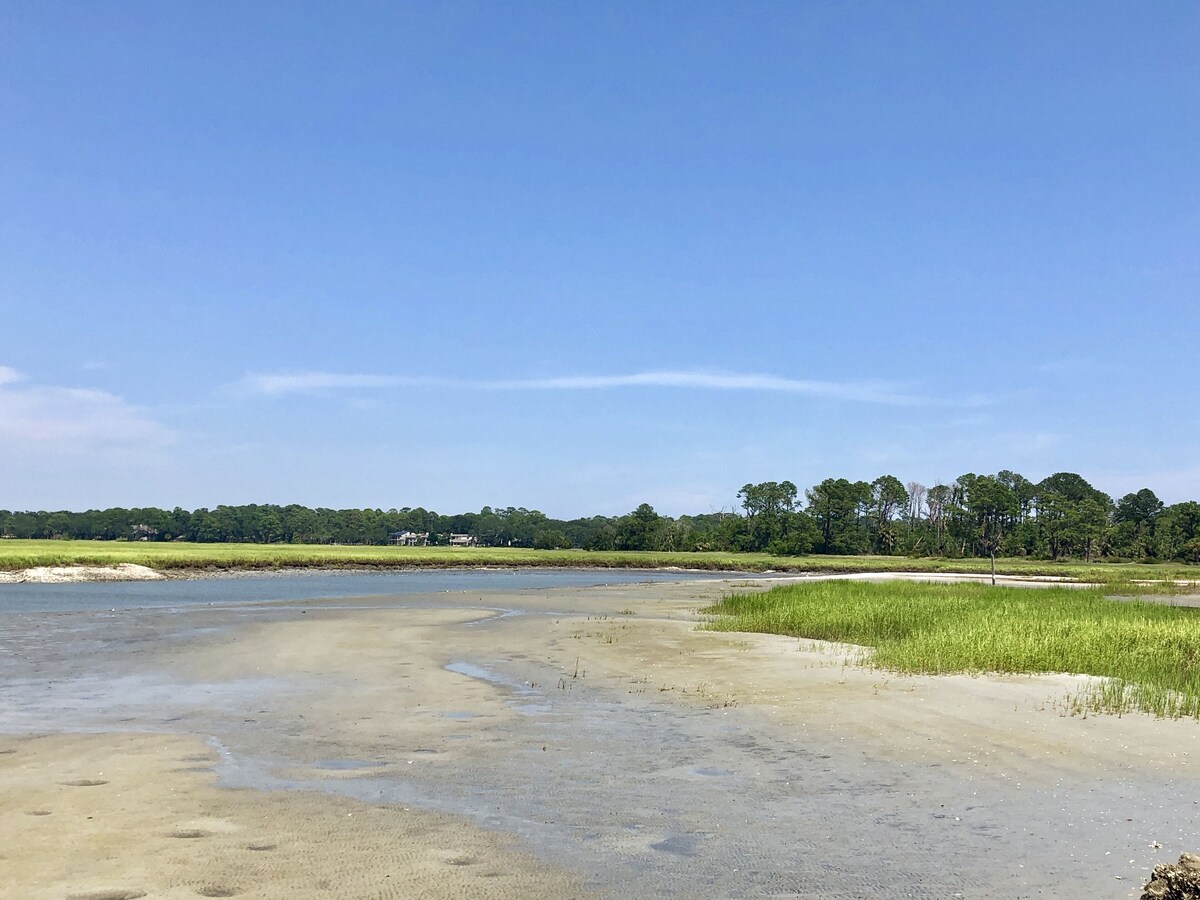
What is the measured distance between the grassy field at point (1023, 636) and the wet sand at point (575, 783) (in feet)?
4.43

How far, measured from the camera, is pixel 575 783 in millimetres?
12516

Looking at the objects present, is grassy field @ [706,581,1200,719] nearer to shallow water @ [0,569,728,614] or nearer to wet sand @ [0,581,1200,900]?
wet sand @ [0,581,1200,900]

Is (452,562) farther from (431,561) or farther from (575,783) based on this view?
(575,783)

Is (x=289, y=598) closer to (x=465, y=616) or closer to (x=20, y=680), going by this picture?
(x=465, y=616)

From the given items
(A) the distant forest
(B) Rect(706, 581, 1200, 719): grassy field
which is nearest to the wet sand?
(B) Rect(706, 581, 1200, 719): grassy field

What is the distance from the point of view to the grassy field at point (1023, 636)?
19.2m

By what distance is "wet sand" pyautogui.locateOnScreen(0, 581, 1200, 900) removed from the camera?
888cm

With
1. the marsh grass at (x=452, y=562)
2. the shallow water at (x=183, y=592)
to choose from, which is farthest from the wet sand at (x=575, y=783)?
the marsh grass at (x=452, y=562)

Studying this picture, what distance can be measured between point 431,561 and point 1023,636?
332ft

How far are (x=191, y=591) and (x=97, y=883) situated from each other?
59.9 m

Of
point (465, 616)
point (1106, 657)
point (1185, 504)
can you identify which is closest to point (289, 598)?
point (465, 616)

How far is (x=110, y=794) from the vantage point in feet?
37.3

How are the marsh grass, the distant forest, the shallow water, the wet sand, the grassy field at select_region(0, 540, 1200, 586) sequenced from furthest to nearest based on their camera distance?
the distant forest → the grassy field at select_region(0, 540, 1200, 586) → the marsh grass → the shallow water → the wet sand

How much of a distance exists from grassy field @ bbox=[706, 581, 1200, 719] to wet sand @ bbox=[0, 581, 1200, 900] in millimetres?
1350
